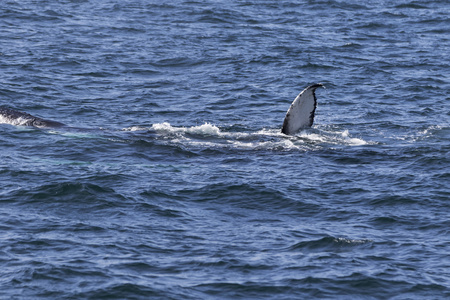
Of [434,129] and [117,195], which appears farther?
[434,129]

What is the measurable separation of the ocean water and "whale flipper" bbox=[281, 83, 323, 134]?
1.15ft

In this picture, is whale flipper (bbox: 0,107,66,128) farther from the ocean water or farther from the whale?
the ocean water

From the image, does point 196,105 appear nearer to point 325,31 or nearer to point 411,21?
point 325,31

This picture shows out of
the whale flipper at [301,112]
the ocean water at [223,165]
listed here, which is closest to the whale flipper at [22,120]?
the ocean water at [223,165]

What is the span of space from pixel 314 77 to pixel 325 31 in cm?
790

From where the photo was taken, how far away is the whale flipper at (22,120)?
20.6 meters

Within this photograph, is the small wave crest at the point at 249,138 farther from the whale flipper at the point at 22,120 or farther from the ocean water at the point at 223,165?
the whale flipper at the point at 22,120

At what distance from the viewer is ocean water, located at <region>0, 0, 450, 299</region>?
12031mm

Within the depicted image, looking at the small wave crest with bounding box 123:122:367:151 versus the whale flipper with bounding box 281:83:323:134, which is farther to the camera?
the small wave crest with bounding box 123:122:367:151

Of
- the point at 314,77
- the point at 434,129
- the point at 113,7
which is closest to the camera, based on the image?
the point at 434,129

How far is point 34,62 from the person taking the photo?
28.5 m

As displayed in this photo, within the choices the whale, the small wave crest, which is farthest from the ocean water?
the whale

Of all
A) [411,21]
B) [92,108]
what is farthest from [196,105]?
[411,21]

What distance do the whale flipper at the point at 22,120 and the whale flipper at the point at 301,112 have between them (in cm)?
611
